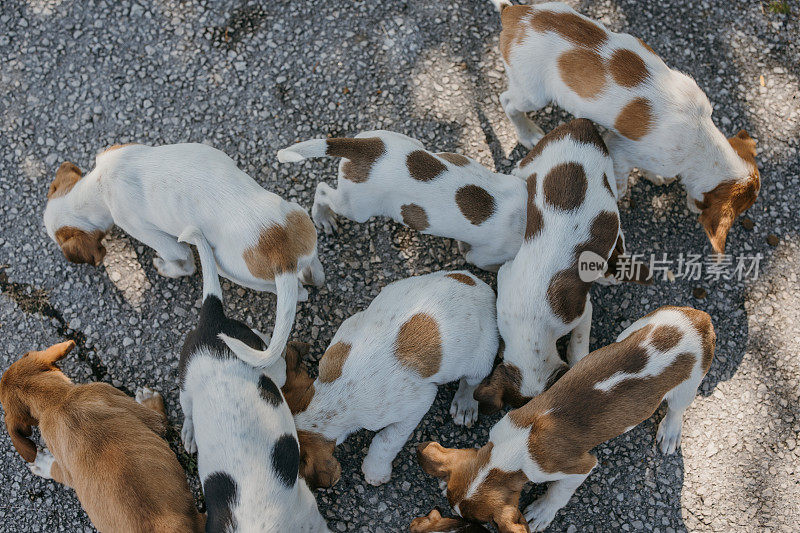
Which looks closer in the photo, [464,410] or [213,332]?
[213,332]

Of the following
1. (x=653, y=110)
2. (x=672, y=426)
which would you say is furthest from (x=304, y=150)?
(x=672, y=426)

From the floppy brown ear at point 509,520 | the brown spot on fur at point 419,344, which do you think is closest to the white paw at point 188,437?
the brown spot on fur at point 419,344

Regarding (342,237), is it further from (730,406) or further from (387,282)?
(730,406)

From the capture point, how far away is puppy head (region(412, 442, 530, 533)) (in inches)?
135

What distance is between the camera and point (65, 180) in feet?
13.8

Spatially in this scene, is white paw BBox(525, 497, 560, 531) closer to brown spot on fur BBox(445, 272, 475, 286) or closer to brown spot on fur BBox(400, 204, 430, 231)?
brown spot on fur BBox(445, 272, 475, 286)

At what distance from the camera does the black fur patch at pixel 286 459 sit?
3330 mm

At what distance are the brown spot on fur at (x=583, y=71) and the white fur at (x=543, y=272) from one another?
1.27 feet

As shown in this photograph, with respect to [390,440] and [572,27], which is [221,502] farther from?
[572,27]

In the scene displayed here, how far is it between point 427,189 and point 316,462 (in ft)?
5.78

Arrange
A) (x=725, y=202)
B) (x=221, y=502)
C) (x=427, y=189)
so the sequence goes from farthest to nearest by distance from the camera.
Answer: (x=725, y=202) → (x=427, y=189) → (x=221, y=502)

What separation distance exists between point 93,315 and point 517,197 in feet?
10.3

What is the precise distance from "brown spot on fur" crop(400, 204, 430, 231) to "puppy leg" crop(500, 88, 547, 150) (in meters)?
1.23

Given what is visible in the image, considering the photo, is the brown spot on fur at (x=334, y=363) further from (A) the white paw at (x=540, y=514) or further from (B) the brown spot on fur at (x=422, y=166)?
(A) the white paw at (x=540, y=514)
